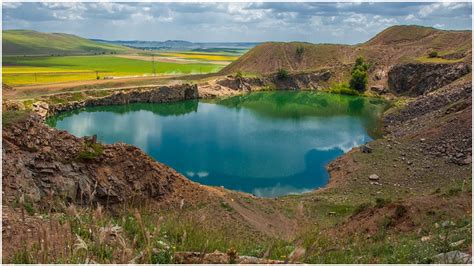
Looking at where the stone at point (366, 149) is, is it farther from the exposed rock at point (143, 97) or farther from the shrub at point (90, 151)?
the exposed rock at point (143, 97)

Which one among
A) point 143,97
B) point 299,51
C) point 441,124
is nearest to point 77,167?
point 441,124

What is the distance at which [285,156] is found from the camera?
139ft

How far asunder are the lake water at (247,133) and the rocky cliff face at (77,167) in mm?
10797

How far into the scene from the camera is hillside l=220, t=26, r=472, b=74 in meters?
94.9

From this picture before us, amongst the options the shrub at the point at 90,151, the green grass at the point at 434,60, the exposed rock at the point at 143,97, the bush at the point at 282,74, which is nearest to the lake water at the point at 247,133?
the exposed rock at the point at 143,97

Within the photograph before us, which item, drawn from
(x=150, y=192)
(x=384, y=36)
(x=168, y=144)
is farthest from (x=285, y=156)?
(x=384, y=36)

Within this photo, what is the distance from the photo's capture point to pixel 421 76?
8100 centimetres

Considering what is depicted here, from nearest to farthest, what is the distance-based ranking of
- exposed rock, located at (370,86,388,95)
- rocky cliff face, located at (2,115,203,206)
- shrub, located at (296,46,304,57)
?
rocky cliff face, located at (2,115,203,206)
exposed rock, located at (370,86,388,95)
shrub, located at (296,46,304,57)

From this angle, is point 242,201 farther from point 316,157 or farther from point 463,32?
point 463,32

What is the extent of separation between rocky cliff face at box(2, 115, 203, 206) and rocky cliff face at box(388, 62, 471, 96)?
6092cm

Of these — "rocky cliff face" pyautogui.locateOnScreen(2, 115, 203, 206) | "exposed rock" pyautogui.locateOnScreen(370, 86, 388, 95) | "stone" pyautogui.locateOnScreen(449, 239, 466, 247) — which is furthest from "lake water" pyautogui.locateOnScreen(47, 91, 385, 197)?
"stone" pyautogui.locateOnScreen(449, 239, 466, 247)

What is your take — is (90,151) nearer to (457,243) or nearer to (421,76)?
(457,243)

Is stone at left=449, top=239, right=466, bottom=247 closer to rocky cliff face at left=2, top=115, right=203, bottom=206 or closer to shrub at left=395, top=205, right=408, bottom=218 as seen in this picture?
shrub at left=395, top=205, right=408, bottom=218

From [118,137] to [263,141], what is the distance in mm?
16427
